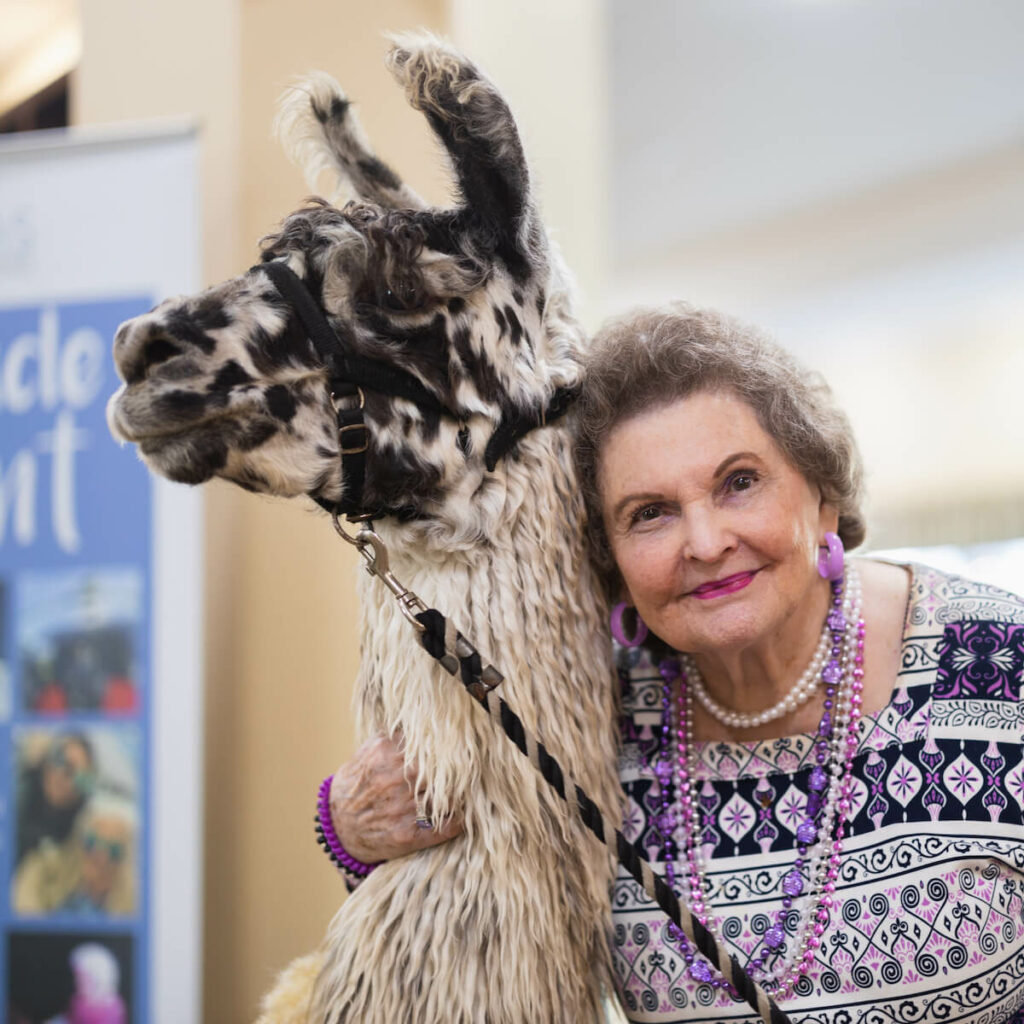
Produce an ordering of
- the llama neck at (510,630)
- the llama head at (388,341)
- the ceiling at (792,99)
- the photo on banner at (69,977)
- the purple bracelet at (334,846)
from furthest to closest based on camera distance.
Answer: the ceiling at (792,99), the photo on banner at (69,977), the purple bracelet at (334,846), the llama neck at (510,630), the llama head at (388,341)

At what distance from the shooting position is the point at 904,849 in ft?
3.71

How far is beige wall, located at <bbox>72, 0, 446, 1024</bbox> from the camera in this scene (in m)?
2.38

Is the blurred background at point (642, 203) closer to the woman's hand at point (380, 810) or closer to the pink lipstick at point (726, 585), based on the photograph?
the pink lipstick at point (726, 585)

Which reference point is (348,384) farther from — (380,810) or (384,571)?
(380,810)

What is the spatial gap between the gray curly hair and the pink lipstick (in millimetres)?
133

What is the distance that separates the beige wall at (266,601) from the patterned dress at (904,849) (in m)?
1.28

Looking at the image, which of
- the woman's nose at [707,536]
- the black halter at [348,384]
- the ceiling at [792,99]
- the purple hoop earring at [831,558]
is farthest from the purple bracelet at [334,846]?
the ceiling at [792,99]

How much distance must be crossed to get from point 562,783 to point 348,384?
1.41 feet

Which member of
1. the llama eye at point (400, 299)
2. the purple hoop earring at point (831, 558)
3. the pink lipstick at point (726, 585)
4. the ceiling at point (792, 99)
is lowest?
the pink lipstick at point (726, 585)

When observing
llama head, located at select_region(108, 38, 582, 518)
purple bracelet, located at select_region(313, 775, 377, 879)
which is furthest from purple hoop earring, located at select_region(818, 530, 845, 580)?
purple bracelet, located at select_region(313, 775, 377, 879)

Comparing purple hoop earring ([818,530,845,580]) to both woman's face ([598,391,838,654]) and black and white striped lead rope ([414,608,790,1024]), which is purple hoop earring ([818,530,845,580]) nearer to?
woman's face ([598,391,838,654])

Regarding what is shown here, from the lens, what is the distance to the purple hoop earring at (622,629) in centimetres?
124

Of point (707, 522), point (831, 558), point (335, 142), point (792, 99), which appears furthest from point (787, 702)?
point (792, 99)

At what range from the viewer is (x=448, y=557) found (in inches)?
43.1
